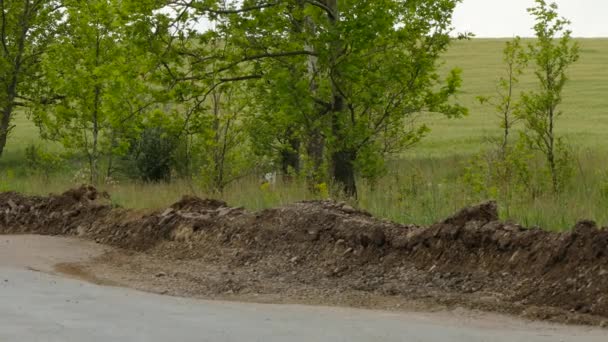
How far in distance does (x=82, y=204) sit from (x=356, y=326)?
925 centimetres

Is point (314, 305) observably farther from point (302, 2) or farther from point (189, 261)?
point (302, 2)

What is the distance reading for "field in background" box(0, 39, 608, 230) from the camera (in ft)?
40.0

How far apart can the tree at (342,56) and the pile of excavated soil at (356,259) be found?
320 cm

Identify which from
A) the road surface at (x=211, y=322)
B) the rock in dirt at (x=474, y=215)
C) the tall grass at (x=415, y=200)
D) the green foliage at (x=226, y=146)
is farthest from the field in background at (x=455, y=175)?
the road surface at (x=211, y=322)

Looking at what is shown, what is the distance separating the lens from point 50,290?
9.88 meters

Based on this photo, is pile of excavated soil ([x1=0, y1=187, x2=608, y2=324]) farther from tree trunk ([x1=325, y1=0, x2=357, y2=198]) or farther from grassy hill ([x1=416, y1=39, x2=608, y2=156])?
grassy hill ([x1=416, y1=39, x2=608, y2=156])

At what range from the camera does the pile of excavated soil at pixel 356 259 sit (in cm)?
885

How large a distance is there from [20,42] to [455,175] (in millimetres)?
13234

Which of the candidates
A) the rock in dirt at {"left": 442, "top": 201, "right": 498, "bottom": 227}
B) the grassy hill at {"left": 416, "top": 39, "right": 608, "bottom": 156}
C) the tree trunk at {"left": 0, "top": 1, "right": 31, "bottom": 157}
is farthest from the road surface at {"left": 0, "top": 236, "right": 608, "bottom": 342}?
the tree trunk at {"left": 0, "top": 1, "right": 31, "bottom": 157}

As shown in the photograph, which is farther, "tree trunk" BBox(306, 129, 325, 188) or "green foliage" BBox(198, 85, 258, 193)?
"green foliage" BBox(198, 85, 258, 193)

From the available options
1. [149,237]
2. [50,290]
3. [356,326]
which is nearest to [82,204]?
[149,237]

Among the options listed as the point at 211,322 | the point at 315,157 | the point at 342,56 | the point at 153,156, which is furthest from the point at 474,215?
the point at 153,156

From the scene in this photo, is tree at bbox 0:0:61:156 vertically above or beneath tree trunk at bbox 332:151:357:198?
above

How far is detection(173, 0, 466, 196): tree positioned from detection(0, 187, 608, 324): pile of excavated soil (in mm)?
3199
